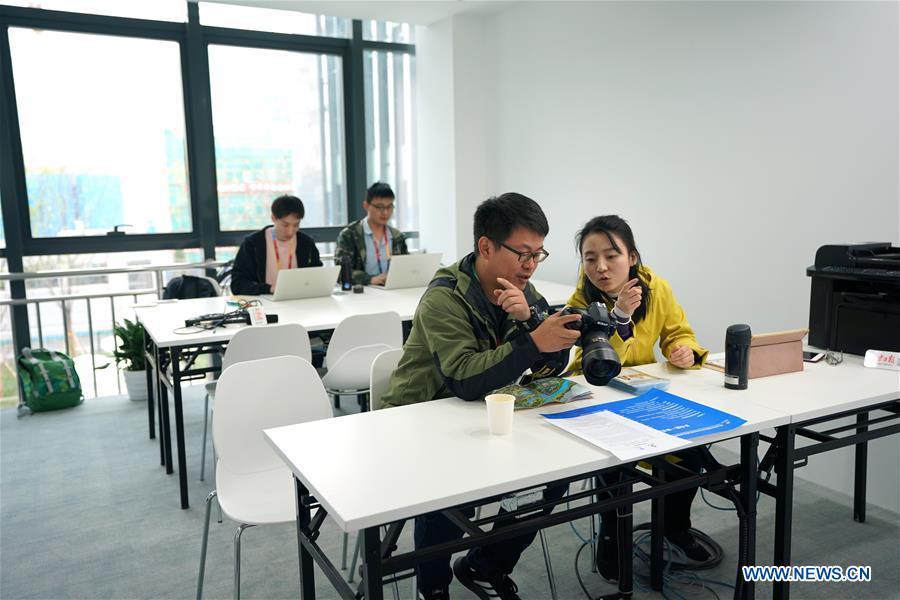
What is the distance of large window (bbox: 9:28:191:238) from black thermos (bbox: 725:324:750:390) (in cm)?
431

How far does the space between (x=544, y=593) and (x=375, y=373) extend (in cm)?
91

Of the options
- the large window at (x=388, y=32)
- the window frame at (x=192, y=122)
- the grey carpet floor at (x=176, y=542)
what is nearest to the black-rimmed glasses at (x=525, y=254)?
the grey carpet floor at (x=176, y=542)

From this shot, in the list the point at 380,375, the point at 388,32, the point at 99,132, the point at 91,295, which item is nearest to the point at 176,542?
the point at 380,375

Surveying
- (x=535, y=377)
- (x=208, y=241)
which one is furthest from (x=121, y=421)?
(x=535, y=377)

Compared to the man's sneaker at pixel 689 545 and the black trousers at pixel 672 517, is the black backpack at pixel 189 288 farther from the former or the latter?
the man's sneaker at pixel 689 545

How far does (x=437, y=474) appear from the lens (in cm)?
147

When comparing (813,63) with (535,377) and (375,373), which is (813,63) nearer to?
(535,377)

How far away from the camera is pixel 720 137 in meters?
3.51

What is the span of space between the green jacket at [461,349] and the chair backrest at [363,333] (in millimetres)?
1060

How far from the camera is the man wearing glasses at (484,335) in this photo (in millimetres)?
1791

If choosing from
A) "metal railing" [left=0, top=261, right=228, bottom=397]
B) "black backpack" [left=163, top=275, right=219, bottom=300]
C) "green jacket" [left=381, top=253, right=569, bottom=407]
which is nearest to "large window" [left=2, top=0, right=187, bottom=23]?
"metal railing" [left=0, top=261, right=228, bottom=397]

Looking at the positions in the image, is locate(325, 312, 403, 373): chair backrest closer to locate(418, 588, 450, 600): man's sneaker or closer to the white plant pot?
locate(418, 588, 450, 600): man's sneaker

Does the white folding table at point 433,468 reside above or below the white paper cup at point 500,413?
below

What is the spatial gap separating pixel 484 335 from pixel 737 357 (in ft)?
2.40
